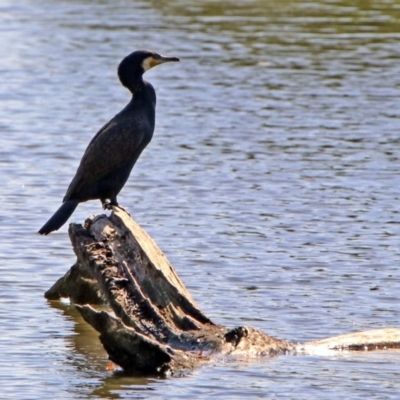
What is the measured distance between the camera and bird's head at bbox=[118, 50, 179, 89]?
31.3ft

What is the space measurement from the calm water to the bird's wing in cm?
103

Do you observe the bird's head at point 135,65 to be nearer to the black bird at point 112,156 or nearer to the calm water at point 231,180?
the black bird at point 112,156

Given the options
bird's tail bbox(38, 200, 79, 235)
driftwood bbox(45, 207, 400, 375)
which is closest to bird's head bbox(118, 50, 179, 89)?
bird's tail bbox(38, 200, 79, 235)

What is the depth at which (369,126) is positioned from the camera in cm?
1650

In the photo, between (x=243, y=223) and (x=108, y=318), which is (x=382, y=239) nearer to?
(x=243, y=223)

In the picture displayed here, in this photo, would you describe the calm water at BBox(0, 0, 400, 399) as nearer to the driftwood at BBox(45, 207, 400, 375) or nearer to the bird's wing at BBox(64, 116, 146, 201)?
the driftwood at BBox(45, 207, 400, 375)

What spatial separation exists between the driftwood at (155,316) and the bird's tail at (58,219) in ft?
2.05

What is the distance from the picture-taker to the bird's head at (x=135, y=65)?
31.3ft

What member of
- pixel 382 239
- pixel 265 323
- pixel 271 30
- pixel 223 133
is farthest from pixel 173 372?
pixel 271 30

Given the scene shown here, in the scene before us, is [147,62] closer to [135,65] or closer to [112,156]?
[135,65]

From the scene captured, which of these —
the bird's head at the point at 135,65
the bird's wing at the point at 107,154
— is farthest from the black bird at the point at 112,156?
the bird's head at the point at 135,65

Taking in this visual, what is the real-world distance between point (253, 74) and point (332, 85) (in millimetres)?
1468

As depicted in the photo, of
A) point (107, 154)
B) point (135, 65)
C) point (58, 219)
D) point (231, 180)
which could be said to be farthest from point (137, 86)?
point (231, 180)

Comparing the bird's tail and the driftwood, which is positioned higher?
the bird's tail
